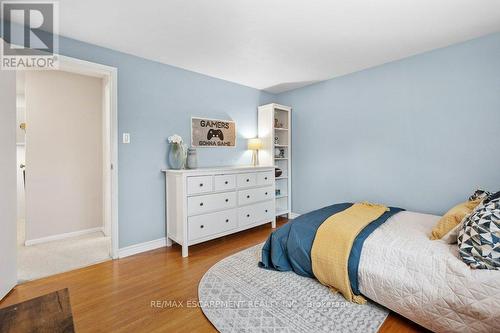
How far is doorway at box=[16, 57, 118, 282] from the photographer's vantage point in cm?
273

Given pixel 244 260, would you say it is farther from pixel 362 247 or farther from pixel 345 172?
pixel 345 172

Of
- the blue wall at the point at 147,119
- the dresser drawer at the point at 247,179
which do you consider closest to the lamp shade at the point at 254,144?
the dresser drawer at the point at 247,179

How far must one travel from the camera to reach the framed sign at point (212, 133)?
10.8 feet

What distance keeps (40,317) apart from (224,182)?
7.42ft

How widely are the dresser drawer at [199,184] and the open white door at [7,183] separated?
150 cm

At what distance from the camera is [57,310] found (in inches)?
35.0

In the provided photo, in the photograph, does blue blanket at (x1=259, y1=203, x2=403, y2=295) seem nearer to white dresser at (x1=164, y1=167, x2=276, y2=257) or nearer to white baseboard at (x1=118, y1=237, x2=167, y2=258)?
white dresser at (x1=164, y1=167, x2=276, y2=257)

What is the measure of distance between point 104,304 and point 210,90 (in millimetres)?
2803

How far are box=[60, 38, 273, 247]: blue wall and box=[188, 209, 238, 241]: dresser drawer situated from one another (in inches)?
20.5

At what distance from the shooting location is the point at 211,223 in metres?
2.92

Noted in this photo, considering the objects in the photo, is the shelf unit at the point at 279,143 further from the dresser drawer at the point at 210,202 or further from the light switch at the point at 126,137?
the light switch at the point at 126,137

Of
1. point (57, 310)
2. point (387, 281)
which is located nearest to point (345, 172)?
point (387, 281)

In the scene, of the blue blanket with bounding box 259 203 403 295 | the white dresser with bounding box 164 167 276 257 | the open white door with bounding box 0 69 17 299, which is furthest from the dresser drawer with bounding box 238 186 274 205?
the open white door with bounding box 0 69 17 299

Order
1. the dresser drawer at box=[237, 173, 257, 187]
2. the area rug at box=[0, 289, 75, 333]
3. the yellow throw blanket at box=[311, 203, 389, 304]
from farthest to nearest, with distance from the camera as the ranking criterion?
1. the dresser drawer at box=[237, 173, 257, 187]
2. the yellow throw blanket at box=[311, 203, 389, 304]
3. the area rug at box=[0, 289, 75, 333]
